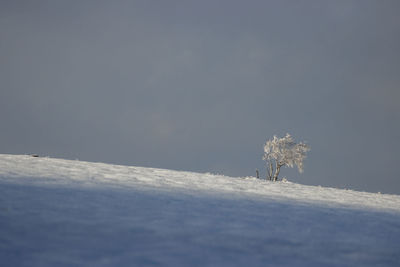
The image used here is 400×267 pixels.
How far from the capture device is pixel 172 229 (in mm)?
3641

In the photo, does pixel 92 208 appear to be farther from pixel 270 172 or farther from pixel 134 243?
pixel 270 172

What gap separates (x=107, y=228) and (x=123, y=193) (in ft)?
6.21

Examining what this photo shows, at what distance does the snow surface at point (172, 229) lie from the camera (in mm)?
2924

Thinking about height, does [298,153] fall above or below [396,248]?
above

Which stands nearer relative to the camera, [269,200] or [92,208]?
[92,208]

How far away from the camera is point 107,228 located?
3.53 metres

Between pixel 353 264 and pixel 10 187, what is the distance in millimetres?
4997

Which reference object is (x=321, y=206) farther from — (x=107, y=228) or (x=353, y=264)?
(x=107, y=228)

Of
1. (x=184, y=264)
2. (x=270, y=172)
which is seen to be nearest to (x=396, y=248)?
(x=184, y=264)

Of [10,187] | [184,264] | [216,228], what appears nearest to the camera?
[184,264]

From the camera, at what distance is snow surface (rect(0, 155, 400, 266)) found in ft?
9.59

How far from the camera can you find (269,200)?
20.0 feet

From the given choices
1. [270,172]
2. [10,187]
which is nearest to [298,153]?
[270,172]

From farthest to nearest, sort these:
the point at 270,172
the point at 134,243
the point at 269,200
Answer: the point at 270,172, the point at 269,200, the point at 134,243
